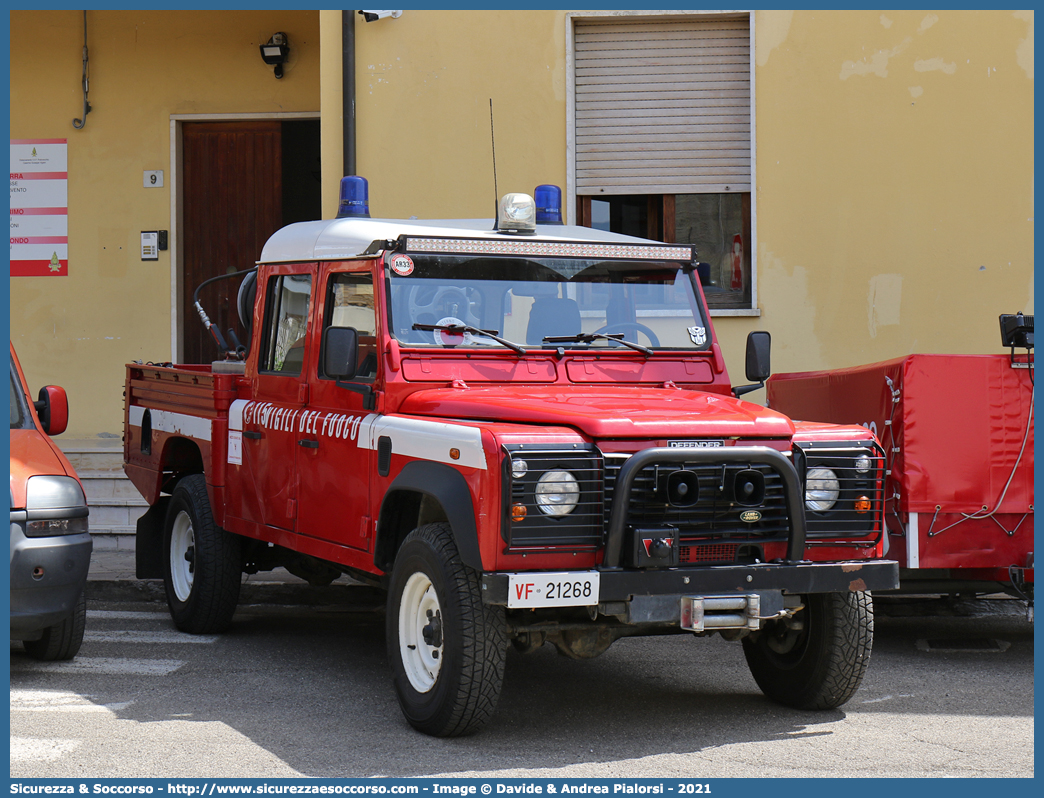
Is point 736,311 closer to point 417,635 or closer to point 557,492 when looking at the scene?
point 417,635

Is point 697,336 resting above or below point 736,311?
below

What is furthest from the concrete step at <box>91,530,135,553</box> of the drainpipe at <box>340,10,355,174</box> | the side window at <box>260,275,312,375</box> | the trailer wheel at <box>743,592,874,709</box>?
the trailer wheel at <box>743,592,874,709</box>

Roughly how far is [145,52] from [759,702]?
30.2ft

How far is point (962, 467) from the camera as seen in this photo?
20.5 ft

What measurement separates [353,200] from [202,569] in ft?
7.26

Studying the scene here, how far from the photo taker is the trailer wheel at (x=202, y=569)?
22.2 ft

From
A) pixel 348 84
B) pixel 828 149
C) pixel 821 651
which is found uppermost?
pixel 348 84

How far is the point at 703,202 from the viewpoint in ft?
33.5

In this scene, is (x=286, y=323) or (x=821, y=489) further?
(x=286, y=323)

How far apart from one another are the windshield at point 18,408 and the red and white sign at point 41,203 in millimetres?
5957

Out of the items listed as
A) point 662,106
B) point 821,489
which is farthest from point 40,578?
point 662,106

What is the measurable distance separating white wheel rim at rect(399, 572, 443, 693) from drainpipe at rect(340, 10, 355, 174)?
5.85m

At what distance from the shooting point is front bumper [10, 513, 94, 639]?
211 inches

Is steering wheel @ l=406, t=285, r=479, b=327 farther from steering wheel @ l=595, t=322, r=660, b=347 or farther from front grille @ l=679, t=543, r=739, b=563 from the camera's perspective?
front grille @ l=679, t=543, r=739, b=563
